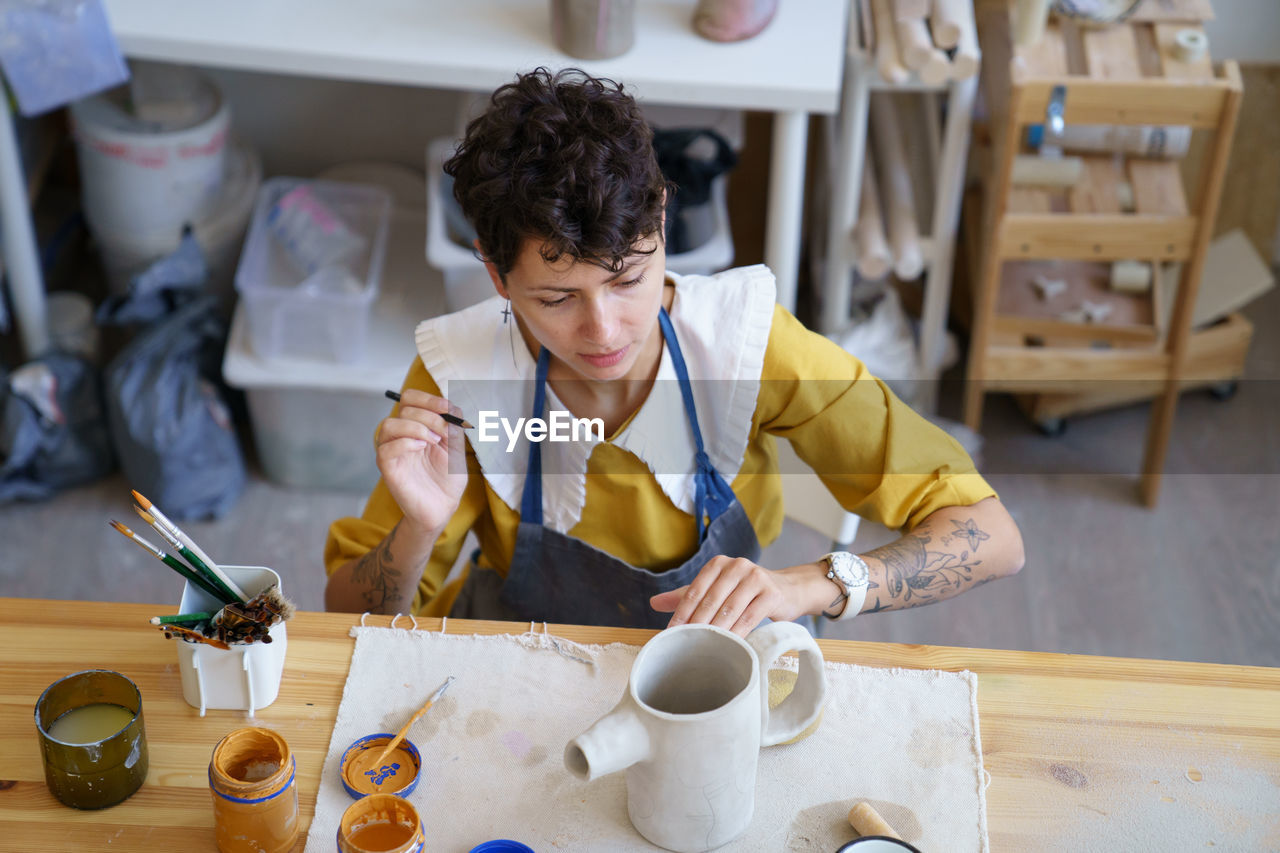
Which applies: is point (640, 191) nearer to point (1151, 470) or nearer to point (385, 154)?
point (1151, 470)

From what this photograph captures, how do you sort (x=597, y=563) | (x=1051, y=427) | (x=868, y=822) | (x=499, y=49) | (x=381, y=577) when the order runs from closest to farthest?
(x=868, y=822), (x=381, y=577), (x=597, y=563), (x=499, y=49), (x=1051, y=427)

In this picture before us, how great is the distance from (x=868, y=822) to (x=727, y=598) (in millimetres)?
225

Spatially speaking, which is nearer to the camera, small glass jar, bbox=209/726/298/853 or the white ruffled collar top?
small glass jar, bbox=209/726/298/853

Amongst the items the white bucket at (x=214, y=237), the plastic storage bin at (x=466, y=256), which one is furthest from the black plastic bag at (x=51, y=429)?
the plastic storage bin at (x=466, y=256)

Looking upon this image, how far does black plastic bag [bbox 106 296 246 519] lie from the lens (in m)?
2.36

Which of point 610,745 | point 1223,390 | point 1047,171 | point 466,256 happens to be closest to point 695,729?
point 610,745

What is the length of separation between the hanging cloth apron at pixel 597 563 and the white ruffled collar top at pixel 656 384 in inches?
0.5

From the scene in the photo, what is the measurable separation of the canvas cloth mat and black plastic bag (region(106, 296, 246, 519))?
135 cm

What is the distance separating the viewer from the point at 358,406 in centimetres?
246

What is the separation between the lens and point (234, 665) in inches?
43.1

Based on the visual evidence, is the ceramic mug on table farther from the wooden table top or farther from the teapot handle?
the wooden table top

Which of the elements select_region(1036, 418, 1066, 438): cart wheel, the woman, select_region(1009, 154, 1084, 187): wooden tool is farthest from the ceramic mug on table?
select_region(1036, 418, 1066, 438): cart wheel

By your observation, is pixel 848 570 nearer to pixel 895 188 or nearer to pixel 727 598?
pixel 727 598

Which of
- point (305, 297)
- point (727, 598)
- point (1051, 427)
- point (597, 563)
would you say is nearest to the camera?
point (727, 598)
